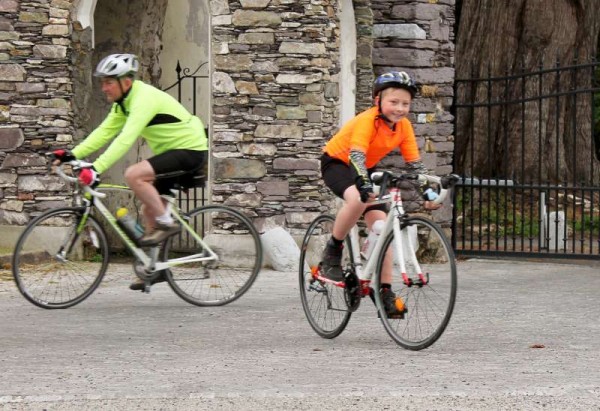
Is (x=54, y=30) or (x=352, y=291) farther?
(x=54, y=30)

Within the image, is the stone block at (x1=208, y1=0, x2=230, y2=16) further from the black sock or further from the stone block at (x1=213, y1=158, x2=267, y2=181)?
the black sock

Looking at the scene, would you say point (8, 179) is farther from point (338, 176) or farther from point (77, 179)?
point (338, 176)

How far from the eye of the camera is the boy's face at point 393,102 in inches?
317

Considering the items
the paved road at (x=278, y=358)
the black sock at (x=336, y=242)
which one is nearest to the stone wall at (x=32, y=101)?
the paved road at (x=278, y=358)

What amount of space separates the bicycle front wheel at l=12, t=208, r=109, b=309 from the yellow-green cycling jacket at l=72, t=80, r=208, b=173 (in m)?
0.44

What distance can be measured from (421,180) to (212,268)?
7.53ft

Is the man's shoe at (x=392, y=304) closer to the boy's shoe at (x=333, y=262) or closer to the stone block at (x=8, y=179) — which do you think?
the boy's shoe at (x=333, y=262)

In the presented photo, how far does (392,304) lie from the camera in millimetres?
7898

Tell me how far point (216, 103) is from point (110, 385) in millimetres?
6520

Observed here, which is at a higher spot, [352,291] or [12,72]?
[12,72]

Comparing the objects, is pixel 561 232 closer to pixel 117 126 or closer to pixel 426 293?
pixel 117 126

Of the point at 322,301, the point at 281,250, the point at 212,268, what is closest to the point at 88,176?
the point at 212,268

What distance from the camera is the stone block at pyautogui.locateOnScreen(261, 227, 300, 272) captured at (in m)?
12.9

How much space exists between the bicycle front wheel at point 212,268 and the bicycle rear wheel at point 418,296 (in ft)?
6.63
